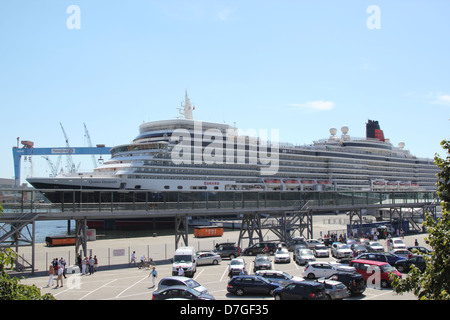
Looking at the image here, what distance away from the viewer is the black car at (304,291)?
45.5ft

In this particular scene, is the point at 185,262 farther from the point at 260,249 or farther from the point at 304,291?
the point at 260,249

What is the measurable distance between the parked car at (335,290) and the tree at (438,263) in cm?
599

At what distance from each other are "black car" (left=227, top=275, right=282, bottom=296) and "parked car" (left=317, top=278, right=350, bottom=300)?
2.19m

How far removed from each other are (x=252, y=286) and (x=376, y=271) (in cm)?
643

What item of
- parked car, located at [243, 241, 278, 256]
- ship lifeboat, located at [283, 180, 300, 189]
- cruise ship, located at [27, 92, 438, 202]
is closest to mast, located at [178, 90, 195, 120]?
cruise ship, located at [27, 92, 438, 202]

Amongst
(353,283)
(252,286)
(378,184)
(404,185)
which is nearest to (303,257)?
(353,283)

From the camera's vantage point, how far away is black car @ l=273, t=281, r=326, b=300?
547 inches

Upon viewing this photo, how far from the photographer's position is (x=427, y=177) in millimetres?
112188

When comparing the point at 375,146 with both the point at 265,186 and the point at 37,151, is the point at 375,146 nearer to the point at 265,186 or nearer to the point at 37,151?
the point at 265,186

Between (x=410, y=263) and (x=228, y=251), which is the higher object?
(x=410, y=263)

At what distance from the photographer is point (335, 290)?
14906 mm

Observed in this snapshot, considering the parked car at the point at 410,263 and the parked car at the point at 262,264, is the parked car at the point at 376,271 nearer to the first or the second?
the parked car at the point at 410,263

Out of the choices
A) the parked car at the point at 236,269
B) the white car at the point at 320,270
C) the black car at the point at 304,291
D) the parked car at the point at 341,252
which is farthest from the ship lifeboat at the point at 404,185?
the black car at the point at 304,291
